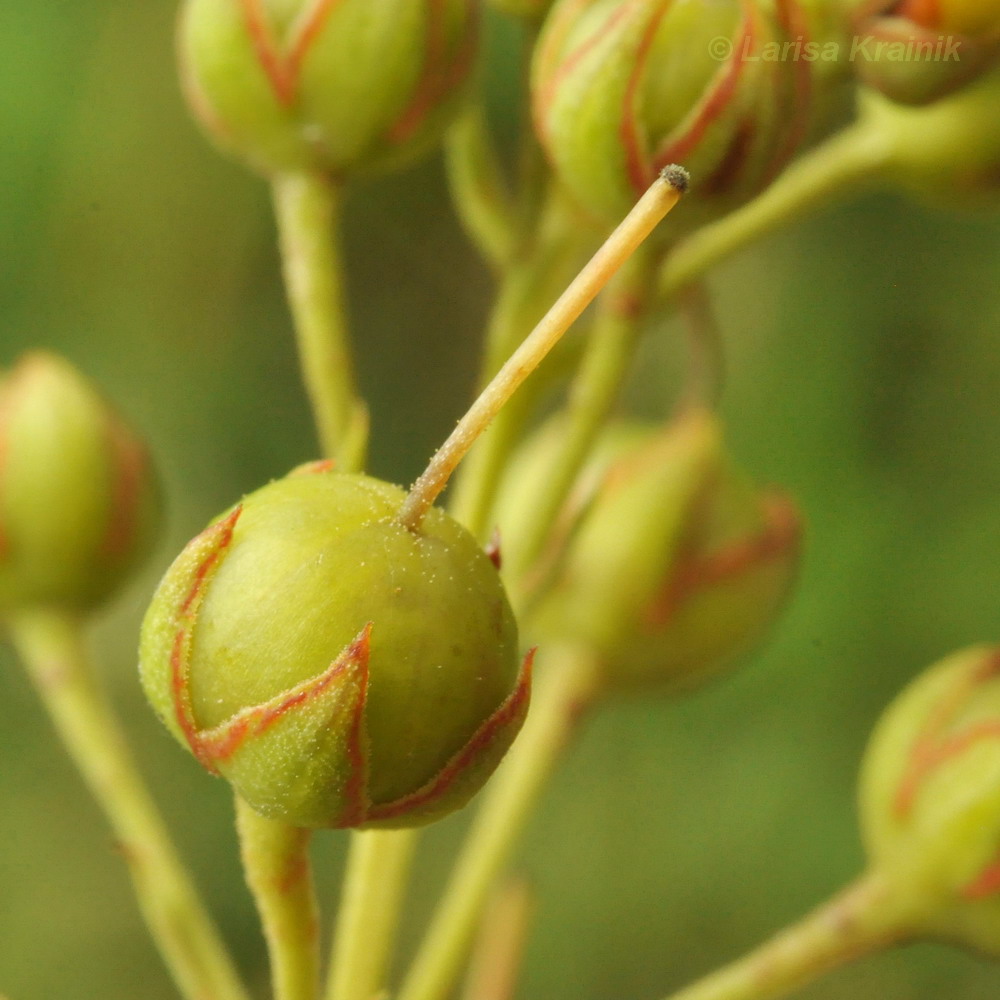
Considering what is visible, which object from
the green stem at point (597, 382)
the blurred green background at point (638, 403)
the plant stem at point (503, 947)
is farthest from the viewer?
the blurred green background at point (638, 403)

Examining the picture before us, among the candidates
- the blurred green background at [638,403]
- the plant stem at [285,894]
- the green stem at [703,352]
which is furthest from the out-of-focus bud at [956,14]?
the blurred green background at [638,403]

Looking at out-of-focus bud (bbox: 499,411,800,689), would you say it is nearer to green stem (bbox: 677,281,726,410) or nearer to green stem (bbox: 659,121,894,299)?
green stem (bbox: 677,281,726,410)

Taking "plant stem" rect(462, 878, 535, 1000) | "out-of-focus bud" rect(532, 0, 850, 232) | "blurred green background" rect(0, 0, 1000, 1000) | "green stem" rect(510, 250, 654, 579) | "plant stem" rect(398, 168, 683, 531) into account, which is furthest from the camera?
"blurred green background" rect(0, 0, 1000, 1000)

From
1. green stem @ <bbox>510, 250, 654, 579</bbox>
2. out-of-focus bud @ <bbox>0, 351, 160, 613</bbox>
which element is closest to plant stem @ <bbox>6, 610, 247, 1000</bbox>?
out-of-focus bud @ <bbox>0, 351, 160, 613</bbox>

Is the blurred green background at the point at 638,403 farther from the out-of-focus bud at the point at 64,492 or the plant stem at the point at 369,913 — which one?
the plant stem at the point at 369,913

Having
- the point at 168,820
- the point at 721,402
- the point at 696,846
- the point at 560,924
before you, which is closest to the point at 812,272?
the point at 721,402

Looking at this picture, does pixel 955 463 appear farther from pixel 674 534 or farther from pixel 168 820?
pixel 168 820

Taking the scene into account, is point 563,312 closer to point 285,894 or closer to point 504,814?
point 285,894
